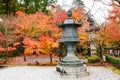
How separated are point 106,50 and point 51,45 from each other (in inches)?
938

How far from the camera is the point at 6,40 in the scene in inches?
1102

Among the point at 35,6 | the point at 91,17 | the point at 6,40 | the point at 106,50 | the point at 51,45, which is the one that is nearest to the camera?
the point at 51,45

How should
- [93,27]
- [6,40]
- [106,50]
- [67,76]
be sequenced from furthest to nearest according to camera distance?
[106,50], [6,40], [93,27], [67,76]

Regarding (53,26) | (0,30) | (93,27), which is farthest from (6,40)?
(93,27)

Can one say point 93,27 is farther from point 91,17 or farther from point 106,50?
point 106,50

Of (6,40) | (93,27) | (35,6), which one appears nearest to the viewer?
(93,27)

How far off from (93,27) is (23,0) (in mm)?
19229

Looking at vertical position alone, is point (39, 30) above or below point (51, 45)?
above

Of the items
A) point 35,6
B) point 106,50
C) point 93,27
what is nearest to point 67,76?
point 93,27

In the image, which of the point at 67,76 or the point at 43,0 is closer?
the point at 67,76

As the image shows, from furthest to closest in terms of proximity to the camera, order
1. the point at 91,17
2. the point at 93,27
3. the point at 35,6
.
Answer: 1. the point at 35,6
2. the point at 91,17
3. the point at 93,27

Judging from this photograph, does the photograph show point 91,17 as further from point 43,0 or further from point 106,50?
point 106,50

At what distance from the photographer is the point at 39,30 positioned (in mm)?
28781

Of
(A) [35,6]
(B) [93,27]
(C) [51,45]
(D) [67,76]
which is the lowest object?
(D) [67,76]
